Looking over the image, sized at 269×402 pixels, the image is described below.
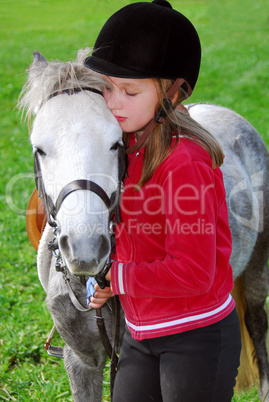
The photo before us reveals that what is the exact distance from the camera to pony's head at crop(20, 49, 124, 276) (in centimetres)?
157

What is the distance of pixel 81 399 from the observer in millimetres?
2355

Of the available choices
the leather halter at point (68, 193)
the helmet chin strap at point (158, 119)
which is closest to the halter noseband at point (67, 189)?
the leather halter at point (68, 193)

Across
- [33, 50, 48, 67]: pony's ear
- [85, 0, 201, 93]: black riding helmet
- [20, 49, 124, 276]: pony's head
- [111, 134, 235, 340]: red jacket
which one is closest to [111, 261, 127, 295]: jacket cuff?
[111, 134, 235, 340]: red jacket

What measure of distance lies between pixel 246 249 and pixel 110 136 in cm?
158

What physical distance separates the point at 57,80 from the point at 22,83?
546 centimetres

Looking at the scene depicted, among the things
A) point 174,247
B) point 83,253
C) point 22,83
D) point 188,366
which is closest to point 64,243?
point 83,253

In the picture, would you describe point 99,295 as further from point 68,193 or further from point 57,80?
point 57,80

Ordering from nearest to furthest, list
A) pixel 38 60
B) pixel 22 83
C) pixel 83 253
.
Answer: pixel 83 253 → pixel 38 60 → pixel 22 83

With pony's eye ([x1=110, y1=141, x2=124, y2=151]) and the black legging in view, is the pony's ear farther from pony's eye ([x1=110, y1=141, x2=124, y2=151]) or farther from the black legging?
the black legging

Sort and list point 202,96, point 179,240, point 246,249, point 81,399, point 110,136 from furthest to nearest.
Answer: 1. point 202,96
2. point 246,249
3. point 81,399
4. point 110,136
5. point 179,240

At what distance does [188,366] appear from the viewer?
174 cm

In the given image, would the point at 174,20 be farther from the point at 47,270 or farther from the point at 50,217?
the point at 47,270

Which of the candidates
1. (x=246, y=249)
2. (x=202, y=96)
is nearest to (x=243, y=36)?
(x=202, y=96)

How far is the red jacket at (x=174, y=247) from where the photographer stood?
1622 millimetres
